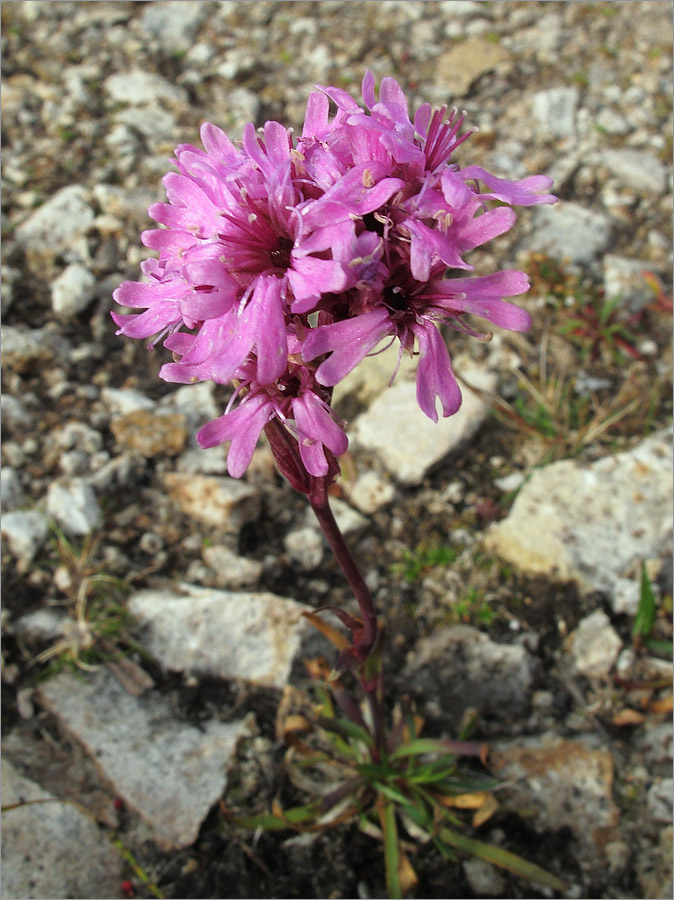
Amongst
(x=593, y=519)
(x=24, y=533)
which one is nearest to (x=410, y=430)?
(x=593, y=519)

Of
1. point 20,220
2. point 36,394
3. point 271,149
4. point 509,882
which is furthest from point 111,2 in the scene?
point 509,882

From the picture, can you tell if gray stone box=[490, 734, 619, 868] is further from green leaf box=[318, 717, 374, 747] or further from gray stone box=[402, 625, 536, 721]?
green leaf box=[318, 717, 374, 747]

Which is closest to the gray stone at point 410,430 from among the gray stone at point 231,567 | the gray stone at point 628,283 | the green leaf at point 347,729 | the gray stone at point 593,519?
the gray stone at point 593,519

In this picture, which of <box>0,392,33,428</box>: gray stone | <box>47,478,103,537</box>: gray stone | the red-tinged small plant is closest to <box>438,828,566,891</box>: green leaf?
the red-tinged small plant

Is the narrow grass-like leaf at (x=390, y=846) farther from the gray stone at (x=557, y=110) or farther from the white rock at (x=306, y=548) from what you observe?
the gray stone at (x=557, y=110)

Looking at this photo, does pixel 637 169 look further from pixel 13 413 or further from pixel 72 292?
pixel 13 413
